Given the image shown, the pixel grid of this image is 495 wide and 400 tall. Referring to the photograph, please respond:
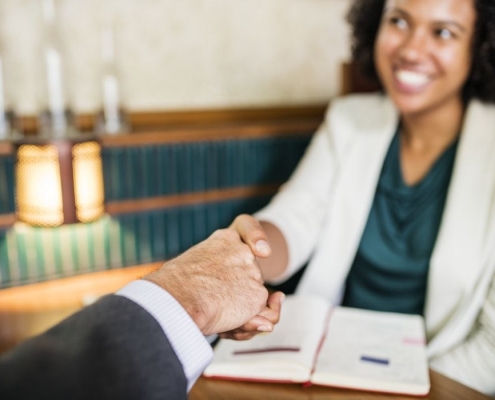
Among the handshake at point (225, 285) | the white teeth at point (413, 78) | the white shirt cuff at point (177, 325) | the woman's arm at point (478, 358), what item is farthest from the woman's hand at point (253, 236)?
the white teeth at point (413, 78)

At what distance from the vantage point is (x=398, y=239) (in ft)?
5.03

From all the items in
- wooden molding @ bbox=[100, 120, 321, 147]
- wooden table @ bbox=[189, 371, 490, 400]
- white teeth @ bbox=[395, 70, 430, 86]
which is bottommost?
wooden table @ bbox=[189, 371, 490, 400]

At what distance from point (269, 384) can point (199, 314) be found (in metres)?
0.28

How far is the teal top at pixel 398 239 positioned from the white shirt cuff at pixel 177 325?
0.92 metres

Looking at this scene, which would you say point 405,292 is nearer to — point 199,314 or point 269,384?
point 269,384

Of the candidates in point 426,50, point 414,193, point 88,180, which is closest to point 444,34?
point 426,50

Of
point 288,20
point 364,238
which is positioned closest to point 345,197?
point 364,238

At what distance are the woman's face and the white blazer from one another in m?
0.11

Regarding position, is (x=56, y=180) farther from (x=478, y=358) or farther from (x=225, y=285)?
(x=478, y=358)

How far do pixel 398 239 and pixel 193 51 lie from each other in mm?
1056

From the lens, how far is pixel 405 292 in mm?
1505

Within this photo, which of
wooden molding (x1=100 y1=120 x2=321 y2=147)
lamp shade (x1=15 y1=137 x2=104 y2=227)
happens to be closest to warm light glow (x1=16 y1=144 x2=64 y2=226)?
lamp shade (x1=15 y1=137 x2=104 y2=227)

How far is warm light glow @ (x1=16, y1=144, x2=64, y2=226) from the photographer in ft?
4.80

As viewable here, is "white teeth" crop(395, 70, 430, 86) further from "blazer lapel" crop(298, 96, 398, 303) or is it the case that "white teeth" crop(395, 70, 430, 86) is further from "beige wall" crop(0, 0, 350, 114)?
"beige wall" crop(0, 0, 350, 114)
